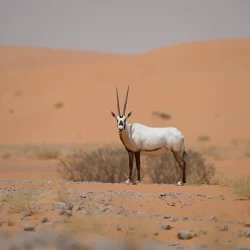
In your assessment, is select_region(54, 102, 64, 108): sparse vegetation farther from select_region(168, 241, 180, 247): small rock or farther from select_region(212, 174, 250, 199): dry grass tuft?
select_region(168, 241, 180, 247): small rock

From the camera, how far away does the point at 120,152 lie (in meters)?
17.0

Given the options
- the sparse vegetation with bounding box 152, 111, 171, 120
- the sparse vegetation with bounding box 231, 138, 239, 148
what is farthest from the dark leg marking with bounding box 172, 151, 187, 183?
the sparse vegetation with bounding box 152, 111, 171, 120

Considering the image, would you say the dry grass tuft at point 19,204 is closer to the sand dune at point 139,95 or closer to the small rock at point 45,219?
the small rock at point 45,219

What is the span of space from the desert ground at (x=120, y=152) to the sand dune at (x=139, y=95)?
0.10 m

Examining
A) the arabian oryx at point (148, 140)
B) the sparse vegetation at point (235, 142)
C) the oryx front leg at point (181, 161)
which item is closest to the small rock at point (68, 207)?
the arabian oryx at point (148, 140)

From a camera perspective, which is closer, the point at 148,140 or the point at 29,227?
the point at 29,227

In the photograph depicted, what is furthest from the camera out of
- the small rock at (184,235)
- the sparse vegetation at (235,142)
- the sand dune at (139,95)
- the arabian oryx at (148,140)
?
the sand dune at (139,95)

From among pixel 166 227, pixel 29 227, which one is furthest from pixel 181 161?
pixel 29 227

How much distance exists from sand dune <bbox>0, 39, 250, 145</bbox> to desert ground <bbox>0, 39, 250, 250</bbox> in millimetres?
105

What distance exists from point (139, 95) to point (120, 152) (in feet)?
123

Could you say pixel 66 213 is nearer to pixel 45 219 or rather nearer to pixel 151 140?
pixel 45 219

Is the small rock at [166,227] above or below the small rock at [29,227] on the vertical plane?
below

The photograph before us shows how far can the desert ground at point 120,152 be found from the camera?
7254 millimetres

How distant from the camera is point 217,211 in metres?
9.65
